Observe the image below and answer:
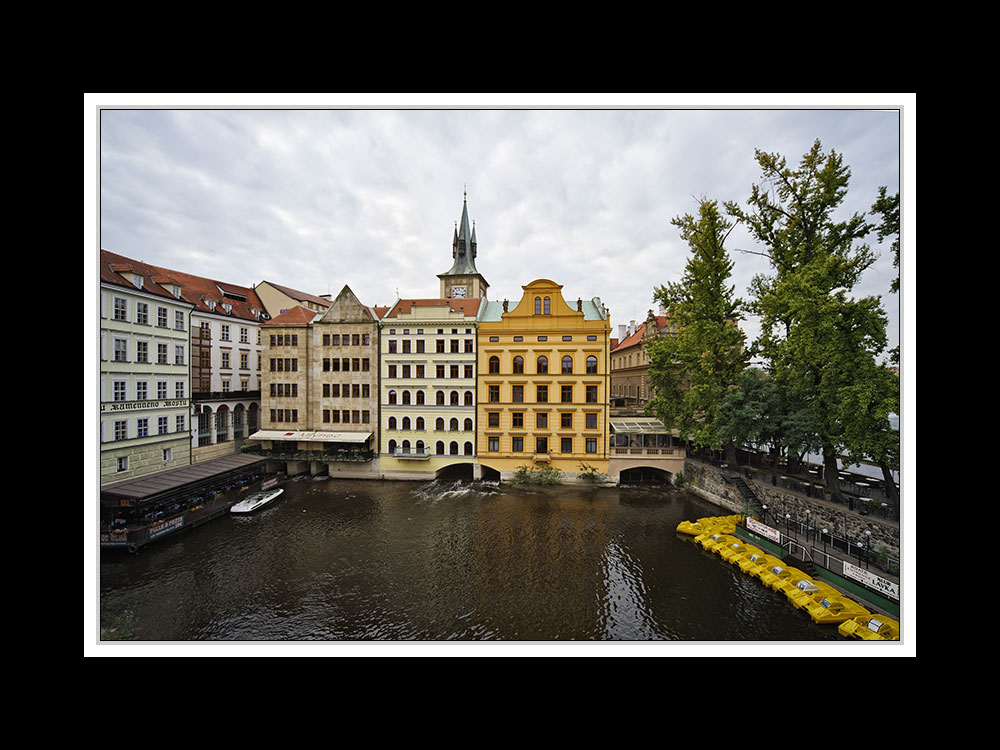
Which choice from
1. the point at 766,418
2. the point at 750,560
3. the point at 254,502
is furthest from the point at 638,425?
the point at 254,502

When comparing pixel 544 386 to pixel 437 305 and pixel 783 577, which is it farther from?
pixel 783 577

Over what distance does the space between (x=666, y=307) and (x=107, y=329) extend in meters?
21.6

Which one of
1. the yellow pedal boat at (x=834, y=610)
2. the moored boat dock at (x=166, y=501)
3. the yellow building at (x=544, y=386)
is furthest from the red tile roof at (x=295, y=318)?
the yellow pedal boat at (x=834, y=610)

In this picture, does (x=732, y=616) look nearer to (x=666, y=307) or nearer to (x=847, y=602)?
(x=847, y=602)

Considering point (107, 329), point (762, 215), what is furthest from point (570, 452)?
point (107, 329)

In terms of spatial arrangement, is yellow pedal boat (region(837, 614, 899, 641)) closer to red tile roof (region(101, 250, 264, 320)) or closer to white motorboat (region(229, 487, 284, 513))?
red tile roof (region(101, 250, 264, 320))

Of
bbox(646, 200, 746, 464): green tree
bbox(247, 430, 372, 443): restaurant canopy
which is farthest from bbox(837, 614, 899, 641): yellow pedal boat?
bbox(247, 430, 372, 443): restaurant canopy

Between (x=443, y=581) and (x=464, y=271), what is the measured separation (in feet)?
82.5

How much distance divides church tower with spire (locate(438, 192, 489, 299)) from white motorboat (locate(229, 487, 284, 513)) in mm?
19637

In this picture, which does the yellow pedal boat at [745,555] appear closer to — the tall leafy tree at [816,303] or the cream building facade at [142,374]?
the tall leafy tree at [816,303]

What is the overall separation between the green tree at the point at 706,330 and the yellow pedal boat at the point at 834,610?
7277 millimetres

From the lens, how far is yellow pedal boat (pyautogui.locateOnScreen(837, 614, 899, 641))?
23.7 feet

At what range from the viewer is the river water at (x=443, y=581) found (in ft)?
26.5
